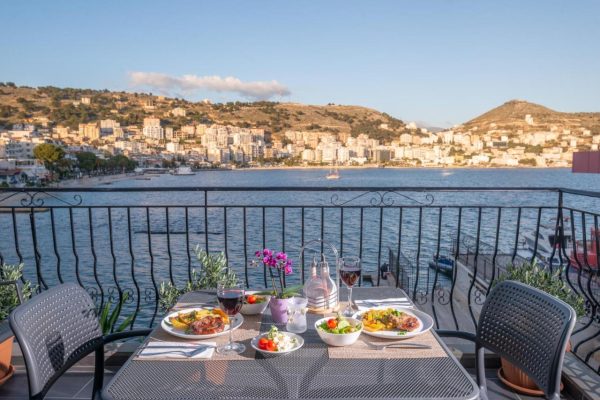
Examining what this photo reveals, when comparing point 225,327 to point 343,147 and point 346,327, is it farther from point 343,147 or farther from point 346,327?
point 343,147

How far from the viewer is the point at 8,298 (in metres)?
2.83

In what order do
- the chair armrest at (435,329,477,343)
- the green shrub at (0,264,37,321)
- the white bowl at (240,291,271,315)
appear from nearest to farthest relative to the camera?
the white bowl at (240,291,271,315) < the chair armrest at (435,329,477,343) < the green shrub at (0,264,37,321)

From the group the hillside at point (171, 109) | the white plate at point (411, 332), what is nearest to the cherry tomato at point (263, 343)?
the white plate at point (411, 332)

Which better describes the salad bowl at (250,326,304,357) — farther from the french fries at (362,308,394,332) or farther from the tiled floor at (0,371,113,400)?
the tiled floor at (0,371,113,400)

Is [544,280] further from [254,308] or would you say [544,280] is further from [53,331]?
[53,331]

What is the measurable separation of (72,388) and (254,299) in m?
1.70

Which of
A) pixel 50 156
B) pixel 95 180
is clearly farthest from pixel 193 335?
pixel 50 156

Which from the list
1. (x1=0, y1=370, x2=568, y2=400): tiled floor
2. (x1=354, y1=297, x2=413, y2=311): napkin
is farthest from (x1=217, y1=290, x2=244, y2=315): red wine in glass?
(x1=0, y1=370, x2=568, y2=400): tiled floor

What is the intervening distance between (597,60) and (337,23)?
144 ft

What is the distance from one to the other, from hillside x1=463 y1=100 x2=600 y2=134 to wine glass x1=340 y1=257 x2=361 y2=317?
196 ft

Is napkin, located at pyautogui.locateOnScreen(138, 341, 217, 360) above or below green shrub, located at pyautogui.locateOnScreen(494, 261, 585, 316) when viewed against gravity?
above

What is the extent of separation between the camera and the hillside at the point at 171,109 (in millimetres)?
62622

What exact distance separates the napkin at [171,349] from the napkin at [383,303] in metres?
0.66

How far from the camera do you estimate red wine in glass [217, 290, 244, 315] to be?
1489 millimetres
